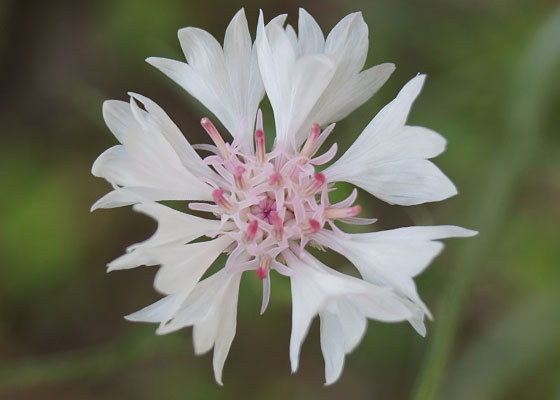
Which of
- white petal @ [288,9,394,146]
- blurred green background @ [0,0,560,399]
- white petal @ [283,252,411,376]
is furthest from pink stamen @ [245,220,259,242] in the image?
blurred green background @ [0,0,560,399]

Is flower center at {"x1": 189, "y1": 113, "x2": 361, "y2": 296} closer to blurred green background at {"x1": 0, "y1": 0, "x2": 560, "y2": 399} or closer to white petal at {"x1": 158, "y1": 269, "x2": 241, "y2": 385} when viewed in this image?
white petal at {"x1": 158, "y1": 269, "x2": 241, "y2": 385}

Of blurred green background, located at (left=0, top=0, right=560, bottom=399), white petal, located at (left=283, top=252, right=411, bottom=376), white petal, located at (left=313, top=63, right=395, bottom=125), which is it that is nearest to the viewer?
white petal, located at (left=283, top=252, right=411, bottom=376)

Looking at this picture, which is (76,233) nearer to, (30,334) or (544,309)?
(30,334)

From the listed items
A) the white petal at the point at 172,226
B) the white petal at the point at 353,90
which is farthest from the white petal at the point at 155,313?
the white petal at the point at 353,90

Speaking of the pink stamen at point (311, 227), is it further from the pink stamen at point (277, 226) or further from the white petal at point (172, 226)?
the white petal at point (172, 226)

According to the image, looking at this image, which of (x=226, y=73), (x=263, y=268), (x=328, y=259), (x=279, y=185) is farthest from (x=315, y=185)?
(x=328, y=259)
